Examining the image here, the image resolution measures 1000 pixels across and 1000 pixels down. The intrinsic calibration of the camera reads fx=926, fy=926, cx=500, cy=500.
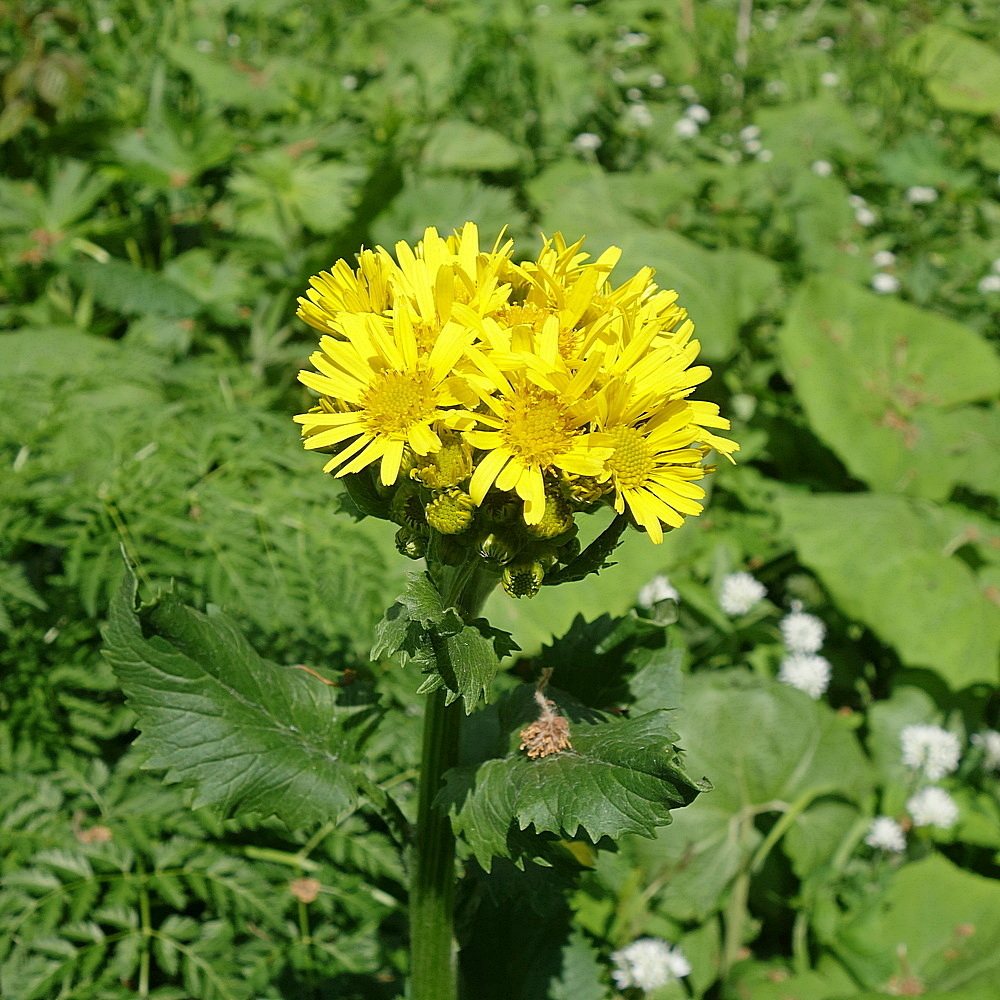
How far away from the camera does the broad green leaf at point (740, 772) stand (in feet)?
8.11

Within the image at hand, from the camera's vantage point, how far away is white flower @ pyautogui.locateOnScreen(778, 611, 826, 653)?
2949 mm

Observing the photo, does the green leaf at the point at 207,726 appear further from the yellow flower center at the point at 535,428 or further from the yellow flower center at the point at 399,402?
the yellow flower center at the point at 535,428

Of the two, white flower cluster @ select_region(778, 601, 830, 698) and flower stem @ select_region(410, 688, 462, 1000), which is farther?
white flower cluster @ select_region(778, 601, 830, 698)

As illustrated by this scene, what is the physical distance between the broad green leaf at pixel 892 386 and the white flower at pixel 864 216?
44.9 inches

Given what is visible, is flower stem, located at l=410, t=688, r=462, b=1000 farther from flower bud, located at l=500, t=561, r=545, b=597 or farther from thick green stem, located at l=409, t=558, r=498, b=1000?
flower bud, located at l=500, t=561, r=545, b=597

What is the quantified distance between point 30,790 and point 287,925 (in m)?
0.65

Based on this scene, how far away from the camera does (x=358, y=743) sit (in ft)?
5.09

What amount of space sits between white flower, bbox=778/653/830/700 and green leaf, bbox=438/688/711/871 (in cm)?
164

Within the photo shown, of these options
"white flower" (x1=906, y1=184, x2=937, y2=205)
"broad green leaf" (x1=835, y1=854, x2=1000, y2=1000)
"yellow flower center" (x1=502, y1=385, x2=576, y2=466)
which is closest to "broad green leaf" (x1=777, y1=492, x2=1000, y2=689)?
"broad green leaf" (x1=835, y1=854, x2=1000, y2=1000)

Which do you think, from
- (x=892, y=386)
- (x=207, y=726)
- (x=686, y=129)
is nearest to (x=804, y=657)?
(x=892, y=386)

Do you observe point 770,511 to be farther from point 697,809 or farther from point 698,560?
point 697,809

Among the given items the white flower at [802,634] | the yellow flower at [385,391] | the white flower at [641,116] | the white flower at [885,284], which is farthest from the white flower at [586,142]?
the yellow flower at [385,391]

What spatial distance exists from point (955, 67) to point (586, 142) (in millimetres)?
3389

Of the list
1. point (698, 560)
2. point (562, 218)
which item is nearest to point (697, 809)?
point (698, 560)
